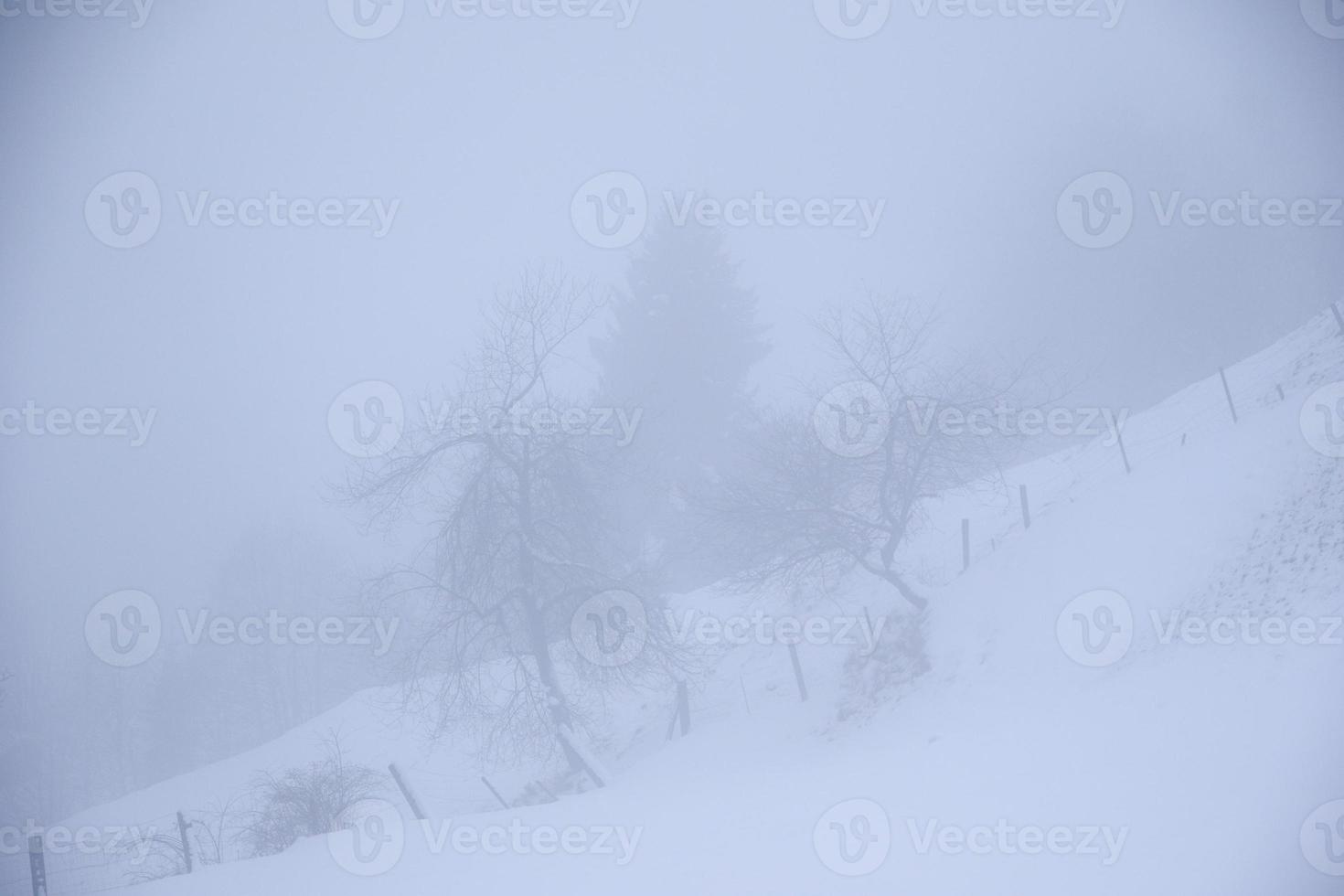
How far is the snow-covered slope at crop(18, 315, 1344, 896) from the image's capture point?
21.1 ft

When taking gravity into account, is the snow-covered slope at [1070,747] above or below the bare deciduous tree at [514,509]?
below

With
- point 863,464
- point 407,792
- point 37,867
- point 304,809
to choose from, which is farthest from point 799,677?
point 37,867

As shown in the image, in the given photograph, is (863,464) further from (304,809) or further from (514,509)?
(304,809)

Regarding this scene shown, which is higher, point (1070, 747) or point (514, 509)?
point (514, 509)

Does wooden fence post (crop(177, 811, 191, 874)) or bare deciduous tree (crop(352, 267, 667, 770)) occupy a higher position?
bare deciduous tree (crop(352, 267, 667, 770))

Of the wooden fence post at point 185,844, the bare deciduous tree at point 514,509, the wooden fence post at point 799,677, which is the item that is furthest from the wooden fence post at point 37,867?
the wooden fence post at point 799,677

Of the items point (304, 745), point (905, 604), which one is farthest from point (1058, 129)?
point (304, 745)

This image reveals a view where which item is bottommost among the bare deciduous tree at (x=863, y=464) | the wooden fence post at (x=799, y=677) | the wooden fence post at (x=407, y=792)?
the wooden fence post at (x=799, y=677)

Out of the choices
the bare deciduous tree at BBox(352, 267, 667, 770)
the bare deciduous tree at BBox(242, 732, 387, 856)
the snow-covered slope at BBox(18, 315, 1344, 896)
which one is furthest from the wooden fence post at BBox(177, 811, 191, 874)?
the bare deciduous tree at BBox(352, 267, 667, 770)

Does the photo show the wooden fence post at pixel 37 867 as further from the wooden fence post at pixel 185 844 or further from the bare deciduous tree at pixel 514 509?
the bare deciduous tree at pixel 514 509

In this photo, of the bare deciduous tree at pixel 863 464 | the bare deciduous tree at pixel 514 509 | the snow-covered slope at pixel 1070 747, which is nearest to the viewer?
the snow-covered slope at pixel 1070 747

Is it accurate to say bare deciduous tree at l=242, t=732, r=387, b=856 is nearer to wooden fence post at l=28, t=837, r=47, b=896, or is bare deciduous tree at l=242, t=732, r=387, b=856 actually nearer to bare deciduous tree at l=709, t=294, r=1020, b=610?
wooden fence post at l=28, t=837, r=47, b=896

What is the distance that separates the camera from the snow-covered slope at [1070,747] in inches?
254

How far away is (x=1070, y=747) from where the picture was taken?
8414 mm
